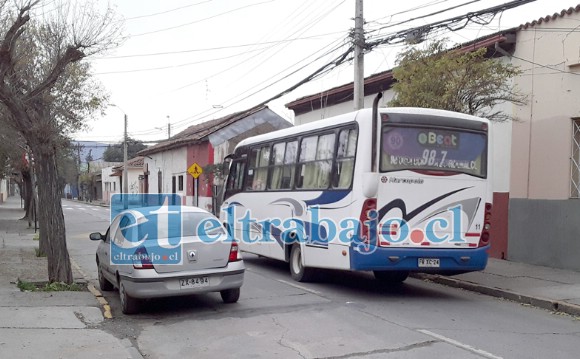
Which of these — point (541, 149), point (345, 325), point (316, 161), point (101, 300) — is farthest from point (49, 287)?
point (541, 149)

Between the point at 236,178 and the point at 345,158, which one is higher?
the point at 345,158

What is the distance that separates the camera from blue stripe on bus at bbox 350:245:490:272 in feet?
30.5

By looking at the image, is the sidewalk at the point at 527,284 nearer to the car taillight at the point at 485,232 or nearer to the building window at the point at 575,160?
the car taillight at the point at 485,232

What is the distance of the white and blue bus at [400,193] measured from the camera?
367 inches

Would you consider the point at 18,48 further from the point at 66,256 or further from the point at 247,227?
the point at 247,227

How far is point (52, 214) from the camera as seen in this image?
1058 centimetres

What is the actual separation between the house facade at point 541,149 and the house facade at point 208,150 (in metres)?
15.8

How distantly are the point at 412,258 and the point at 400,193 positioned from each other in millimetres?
1073

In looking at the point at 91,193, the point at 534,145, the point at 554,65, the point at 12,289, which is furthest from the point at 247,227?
the point at 91,193

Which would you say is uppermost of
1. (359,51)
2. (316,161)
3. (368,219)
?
(359,51)

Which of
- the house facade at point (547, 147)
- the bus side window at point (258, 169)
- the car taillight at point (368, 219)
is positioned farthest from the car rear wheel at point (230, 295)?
the house facade at point (547, 147)

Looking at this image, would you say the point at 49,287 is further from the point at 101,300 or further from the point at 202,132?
the point at 202,132

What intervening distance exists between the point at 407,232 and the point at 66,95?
42.5 feet

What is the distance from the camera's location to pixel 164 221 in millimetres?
8742
